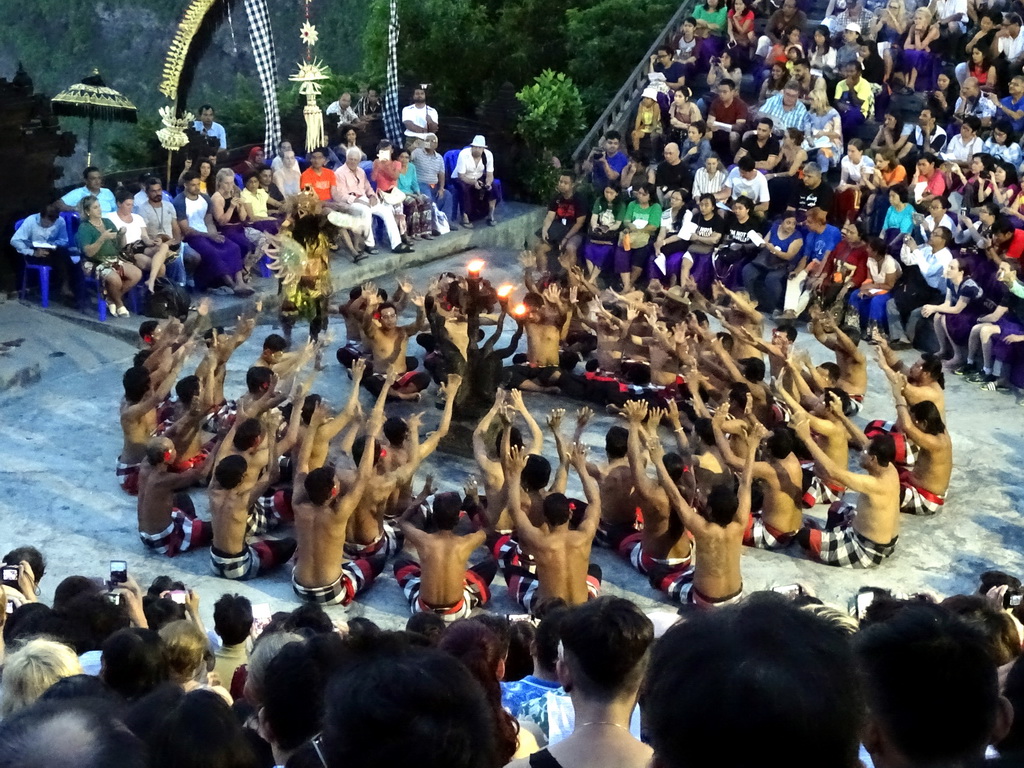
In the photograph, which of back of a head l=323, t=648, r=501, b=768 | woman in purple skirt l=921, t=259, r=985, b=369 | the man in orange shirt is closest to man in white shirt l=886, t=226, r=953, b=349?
woman in purple skirt l=921, t=259, r=985, b=369

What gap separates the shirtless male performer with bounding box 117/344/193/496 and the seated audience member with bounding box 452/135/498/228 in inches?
279

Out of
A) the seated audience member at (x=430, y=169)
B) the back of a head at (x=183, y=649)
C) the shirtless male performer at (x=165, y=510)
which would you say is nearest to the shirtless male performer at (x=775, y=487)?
the shirtless male performer at (x=165, y=510)

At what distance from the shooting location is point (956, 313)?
11.4m

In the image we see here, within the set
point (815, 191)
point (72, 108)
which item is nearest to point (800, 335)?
point (815, 191)

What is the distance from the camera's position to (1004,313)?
11164 mm

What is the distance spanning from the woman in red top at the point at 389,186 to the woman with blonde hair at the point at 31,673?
1069 cm

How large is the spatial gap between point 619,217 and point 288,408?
6014 mm

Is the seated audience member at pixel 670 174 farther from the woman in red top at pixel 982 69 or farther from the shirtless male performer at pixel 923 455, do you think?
the shirtless male performer at pixel 923 455

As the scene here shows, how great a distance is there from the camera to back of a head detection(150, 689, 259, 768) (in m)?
2.93

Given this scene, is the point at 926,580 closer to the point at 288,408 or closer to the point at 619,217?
the point at 288,408

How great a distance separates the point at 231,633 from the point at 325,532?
5.08ft

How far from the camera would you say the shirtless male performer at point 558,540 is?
6930 millimetres

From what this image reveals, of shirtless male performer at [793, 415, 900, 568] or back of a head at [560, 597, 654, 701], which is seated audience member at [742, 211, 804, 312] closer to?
shirtless male performer at [793, 415, 900, 568]

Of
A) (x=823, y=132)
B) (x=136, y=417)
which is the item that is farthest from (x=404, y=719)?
(x=823, y=132)
